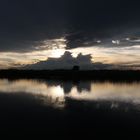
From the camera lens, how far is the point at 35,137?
21469mm

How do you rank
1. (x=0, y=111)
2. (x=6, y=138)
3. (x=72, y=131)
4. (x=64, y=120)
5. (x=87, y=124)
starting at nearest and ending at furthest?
(x=6, y=138)
(x=72, y=131)
(x=87, y=124)
(x=64, y=120)
(x=0, y=111)

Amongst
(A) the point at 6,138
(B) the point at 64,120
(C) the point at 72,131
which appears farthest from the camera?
(B) the point at 64,120

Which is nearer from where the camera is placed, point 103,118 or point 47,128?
point 47,128

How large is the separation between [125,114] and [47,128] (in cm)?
1076

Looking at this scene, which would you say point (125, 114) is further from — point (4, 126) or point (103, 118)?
point (4, 126)

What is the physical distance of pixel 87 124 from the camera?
86.3 ft

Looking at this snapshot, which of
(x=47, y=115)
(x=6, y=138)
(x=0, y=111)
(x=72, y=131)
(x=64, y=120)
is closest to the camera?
(x=6, y=138)

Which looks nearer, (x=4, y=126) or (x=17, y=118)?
(x=4, y=126)

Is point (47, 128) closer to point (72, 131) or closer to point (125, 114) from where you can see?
point (72, 131)

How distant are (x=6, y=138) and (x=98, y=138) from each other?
23.4 ft

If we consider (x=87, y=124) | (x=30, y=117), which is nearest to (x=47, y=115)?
(x=30, y=117)

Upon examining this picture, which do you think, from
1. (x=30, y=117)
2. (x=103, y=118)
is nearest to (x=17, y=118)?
(x=30, y=117)

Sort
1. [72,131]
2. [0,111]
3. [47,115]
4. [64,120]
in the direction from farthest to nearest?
1. [0,111]
2. [47,115]
3. [64,120]
4. [72,131]

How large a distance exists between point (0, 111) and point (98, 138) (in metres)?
15.9
